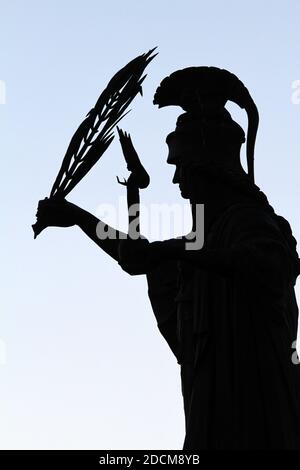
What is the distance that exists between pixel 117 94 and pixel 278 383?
2.86 meters

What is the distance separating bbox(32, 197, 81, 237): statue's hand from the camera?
948 cm

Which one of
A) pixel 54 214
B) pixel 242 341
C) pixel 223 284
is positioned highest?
pixel 54 214

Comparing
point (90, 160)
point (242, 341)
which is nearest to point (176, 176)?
point (90, 160)

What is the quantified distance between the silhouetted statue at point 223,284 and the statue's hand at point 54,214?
Answer: 1 cm

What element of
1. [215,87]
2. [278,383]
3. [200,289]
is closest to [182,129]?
[215,87]

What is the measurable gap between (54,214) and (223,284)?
1.65 m

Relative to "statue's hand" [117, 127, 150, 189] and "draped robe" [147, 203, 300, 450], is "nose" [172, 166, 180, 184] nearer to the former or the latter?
"draped robe" [147, 203, 300, 450]

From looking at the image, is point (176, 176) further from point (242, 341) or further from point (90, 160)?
point (242, 341)

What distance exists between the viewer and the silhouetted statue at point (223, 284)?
325 inches

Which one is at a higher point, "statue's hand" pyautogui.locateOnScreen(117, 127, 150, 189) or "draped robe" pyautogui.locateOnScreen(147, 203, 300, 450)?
"statue's hand" pyautogui.locateOnScreen(117, 127, 150, 189)

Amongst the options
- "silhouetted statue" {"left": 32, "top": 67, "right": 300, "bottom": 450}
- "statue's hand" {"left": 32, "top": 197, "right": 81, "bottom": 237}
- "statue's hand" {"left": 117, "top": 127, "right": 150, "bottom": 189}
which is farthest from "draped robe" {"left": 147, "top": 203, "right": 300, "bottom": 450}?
"statue's hand" {"left": 32, "top": 197, "right": 81, "bottom": 237}

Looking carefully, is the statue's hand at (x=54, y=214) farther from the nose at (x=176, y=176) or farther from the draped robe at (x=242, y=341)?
the draped robe at (x=242, y=341)

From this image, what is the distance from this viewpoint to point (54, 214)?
9.52 meters
